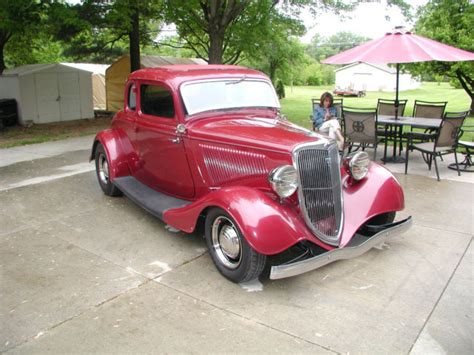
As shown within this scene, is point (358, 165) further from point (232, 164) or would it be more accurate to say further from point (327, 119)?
point (327, 119)

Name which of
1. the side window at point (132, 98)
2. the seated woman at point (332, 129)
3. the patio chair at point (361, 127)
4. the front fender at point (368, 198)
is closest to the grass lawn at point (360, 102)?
the patio chair at point (361, 127)

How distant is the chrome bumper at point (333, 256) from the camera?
3.43 meters

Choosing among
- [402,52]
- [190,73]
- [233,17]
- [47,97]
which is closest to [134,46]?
[47,97]

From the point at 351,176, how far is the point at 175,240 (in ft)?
6.55

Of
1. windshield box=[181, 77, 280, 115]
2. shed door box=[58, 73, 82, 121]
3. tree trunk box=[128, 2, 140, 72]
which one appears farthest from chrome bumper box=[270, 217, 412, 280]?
tree trunk box=[128, 2, 140, 72]

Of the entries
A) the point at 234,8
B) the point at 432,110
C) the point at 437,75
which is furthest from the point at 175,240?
the point at 437,75

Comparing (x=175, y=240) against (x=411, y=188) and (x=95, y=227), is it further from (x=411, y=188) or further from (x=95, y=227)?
(x=411, y=188)

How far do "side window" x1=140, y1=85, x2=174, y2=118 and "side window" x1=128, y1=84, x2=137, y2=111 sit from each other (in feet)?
0.82

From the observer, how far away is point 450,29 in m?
15.7

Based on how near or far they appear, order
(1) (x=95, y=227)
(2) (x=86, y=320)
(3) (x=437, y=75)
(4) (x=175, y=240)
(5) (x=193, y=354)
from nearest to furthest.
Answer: (5) (x=193, y=354) → (2) (x=86, y=320) → (4) (x=175, y=240) → (1) (x=95, y=227) → (3) (x=437, y=75)

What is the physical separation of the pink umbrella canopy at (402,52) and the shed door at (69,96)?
1078cm

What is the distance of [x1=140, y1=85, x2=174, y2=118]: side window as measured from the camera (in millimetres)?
5059

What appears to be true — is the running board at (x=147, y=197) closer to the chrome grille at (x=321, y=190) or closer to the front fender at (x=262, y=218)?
the front fender at (x=262, y=218)

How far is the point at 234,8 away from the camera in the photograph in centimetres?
1380
